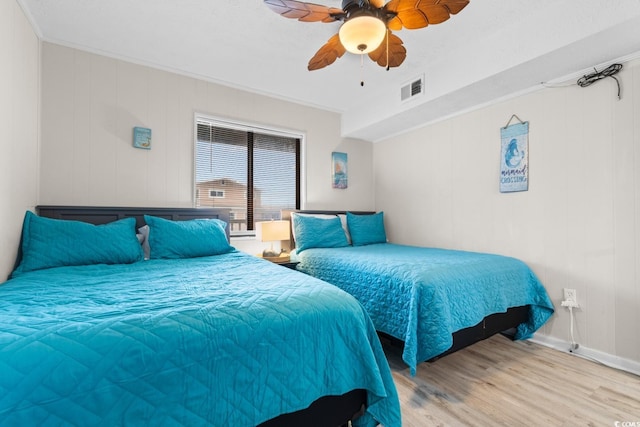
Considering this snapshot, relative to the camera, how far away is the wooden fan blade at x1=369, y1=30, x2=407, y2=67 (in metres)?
1.93

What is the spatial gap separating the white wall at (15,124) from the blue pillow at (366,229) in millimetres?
2838

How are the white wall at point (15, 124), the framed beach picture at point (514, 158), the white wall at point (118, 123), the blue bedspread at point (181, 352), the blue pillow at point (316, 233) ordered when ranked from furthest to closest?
the blue pillow at point (316, 233) < the framed beach picture at point (514, 158) < the white wall at point (118, 123) < the white wall at point (15, 124) < the blue bedspread at point (181, 352)

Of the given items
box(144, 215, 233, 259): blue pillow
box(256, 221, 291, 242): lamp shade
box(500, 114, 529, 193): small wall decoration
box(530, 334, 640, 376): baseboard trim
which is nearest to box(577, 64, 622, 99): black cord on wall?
box(500, 114, 529, 193): small wall decoration

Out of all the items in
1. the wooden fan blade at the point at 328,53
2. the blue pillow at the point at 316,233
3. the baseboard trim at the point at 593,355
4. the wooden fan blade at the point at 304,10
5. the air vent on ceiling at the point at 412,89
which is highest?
the air vent on ceiling at the point at 412,89

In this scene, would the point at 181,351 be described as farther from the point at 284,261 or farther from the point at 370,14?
the point at 284,261

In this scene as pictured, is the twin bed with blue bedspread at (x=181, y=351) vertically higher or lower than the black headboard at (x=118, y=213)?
lower

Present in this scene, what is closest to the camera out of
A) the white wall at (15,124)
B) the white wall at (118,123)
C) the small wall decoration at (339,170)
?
the white wall at (15,124)

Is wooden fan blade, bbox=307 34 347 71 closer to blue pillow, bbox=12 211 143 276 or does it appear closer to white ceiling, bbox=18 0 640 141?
white ceiling, bbox=18 0 640 141

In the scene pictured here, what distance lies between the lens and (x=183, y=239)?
2.33 m

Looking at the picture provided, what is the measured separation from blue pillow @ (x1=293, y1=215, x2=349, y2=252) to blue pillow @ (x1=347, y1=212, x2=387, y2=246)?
0.20 meters

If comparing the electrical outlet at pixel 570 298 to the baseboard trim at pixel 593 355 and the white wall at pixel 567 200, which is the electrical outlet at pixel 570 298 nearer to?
the white wall at pixel 567 200

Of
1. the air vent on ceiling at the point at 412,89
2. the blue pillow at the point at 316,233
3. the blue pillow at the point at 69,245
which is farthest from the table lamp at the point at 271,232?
the air vent on ceiling at the point at 412,89

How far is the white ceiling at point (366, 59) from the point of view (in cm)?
195

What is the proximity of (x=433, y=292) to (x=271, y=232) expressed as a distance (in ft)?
5.82
